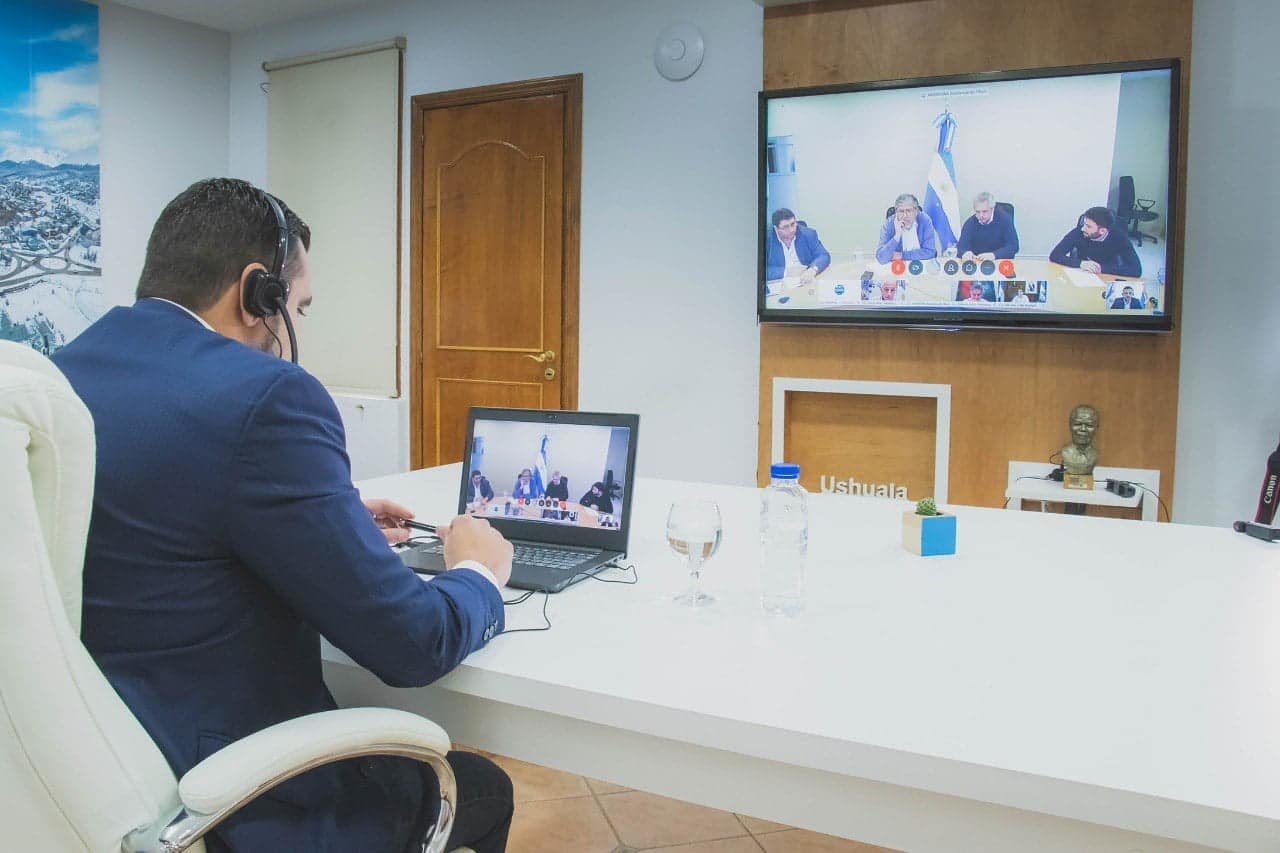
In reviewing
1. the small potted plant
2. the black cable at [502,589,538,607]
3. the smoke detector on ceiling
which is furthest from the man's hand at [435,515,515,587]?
the smoke detector on ceiling

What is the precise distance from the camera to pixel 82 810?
86 centimetres

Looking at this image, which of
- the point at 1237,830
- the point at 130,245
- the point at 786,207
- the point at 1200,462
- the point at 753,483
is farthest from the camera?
the point at 130,245

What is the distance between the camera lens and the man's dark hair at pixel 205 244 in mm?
1195

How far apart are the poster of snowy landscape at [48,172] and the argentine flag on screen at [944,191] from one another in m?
3.88

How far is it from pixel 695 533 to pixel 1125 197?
2420 millimetres

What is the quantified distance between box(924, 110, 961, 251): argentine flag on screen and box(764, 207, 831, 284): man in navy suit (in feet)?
1.31

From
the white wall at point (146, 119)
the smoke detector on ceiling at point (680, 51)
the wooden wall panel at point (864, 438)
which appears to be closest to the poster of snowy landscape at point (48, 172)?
the white wall at point (146, 119)

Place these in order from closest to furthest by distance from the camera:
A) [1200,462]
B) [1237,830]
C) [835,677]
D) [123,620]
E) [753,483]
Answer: [1237,830], [123,620], [835,677], [1200,462], [753,483]

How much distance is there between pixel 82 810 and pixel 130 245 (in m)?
4.72

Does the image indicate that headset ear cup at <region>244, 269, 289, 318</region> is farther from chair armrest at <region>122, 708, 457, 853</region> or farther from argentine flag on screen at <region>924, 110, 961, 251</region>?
argentine flag on screen at <region>924, 110, 961, 251</region>

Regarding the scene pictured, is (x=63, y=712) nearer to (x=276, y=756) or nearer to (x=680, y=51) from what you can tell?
(x=276, y=756)

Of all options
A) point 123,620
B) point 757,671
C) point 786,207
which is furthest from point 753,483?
point 123,620

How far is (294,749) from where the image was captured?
0.94 metres

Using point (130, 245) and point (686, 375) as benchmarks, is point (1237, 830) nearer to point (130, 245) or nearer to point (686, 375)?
point (686, 375)
